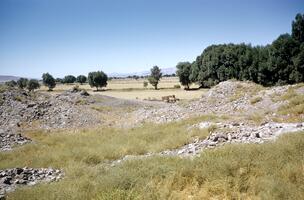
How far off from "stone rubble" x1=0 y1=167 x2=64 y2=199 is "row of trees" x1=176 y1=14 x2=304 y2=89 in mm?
46115

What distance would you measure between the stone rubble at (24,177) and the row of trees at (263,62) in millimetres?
46115

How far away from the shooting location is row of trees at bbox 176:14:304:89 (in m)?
48.8

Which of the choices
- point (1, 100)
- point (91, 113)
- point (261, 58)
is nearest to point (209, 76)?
point (261, 58)

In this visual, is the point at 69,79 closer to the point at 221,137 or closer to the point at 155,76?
the point at 155,76

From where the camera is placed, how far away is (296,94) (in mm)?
23641

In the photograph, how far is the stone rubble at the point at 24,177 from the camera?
10289 mm

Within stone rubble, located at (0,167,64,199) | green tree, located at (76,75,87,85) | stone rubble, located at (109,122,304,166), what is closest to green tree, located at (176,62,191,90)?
stone rubble, located at (109,122,304,166)

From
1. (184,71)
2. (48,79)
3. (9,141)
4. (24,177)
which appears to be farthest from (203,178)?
(48,79)

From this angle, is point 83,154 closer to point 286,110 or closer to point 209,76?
point 286,110

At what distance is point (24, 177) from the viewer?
11.0m

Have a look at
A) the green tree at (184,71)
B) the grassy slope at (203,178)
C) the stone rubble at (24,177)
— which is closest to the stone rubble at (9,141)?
the stone rubble at (24,177)

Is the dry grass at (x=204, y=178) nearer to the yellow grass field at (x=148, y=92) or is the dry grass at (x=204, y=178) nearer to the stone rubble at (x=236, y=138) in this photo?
the stone rubble at (x=236, y=138)

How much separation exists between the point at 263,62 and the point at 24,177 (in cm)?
5157

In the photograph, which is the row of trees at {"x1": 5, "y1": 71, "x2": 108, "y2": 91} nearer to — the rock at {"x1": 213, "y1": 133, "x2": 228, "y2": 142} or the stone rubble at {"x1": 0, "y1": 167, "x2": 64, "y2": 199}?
the stone rubble at {"x1": 0, "y1": 167, "x2": 64, "y2": 199}
